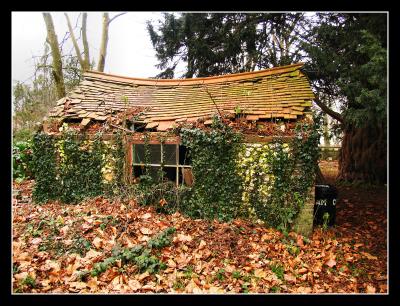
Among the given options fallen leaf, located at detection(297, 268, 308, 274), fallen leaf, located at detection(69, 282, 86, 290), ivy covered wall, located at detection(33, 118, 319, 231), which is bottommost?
fallen leaf, located at detection(297, 268, 308, 274)

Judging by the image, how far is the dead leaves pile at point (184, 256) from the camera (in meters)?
4.29

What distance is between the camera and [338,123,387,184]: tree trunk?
10.5m

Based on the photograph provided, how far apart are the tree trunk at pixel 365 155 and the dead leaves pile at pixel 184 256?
5361 millimetres

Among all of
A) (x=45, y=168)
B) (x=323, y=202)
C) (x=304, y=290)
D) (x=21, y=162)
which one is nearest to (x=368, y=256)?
(x=323, y=202)

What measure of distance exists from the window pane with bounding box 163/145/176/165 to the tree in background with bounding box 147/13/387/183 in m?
4.83

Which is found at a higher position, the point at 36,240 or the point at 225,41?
the point at 225,41

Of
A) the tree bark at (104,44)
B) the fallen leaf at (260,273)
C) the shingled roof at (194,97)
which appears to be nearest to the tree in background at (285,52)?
the shingled roof at (194,97)

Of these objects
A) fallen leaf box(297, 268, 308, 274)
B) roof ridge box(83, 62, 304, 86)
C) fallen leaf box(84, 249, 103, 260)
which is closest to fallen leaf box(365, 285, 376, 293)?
fallen leaf box(297, 268, 308, 274)

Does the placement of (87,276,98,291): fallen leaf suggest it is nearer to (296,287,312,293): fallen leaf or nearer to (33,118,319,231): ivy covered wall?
(33,118,319,231): ivy covered wall

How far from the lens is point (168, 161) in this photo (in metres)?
6.98

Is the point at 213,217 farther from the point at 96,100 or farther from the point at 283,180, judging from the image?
the point at 96,100

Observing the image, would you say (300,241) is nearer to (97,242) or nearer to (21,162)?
(97,242)

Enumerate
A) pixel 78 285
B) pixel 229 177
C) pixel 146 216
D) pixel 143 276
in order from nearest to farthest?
pixel 78 285 < pixel 143 276 < pixel 146 216 < pixel 229 177

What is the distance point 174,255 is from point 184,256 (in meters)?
0.18
